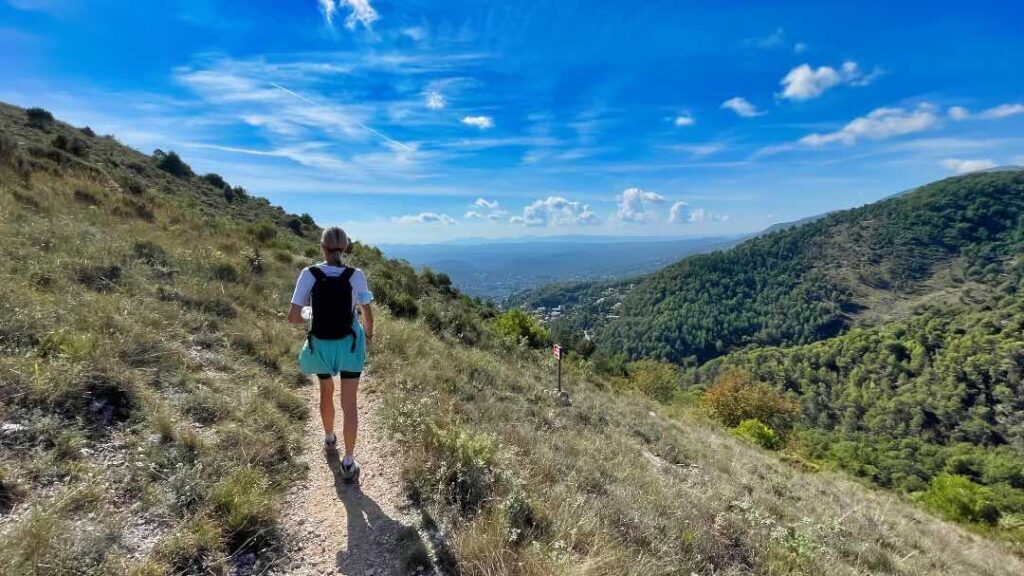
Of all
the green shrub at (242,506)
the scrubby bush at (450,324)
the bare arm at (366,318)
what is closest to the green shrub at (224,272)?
the scrubby bush at (450,324)

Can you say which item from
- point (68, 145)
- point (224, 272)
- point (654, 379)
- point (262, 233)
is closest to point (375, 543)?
point (224, 272)

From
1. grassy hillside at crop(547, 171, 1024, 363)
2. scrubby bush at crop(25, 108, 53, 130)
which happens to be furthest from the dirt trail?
grassy hillside at crop(547, 171, 1024, 363)

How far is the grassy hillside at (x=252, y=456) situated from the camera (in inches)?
103

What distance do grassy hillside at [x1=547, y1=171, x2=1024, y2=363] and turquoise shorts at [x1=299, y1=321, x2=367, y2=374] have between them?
104 m

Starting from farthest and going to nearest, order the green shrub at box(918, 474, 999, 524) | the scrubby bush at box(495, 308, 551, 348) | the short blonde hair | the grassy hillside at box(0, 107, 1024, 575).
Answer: the scrubby bush at box(495, 308, 551, 348), the green shrub at box(918, 474, 999, 524), the short blonde hair, the grassy hillside at box(0, 107, 1024, 575)

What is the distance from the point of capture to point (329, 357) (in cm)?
353

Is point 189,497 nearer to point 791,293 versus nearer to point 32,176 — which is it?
point 32,176

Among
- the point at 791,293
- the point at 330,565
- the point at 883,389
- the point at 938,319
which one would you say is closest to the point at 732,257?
the point at 791,293

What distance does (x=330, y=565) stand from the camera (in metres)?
2.79

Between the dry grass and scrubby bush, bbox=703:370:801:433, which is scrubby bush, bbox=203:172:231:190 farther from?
scrubby bush, bbox=703:370:801:433

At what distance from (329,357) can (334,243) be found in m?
0.95

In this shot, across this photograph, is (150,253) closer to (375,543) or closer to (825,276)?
(375,543)

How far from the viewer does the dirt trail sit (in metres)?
2.81

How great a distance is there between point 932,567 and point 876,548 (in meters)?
1.53
